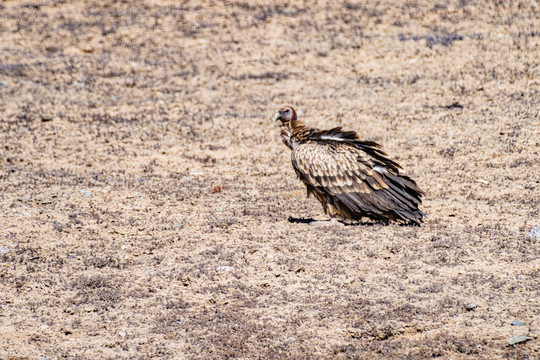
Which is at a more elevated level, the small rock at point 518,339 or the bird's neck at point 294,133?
the bird's neck at point 294,133

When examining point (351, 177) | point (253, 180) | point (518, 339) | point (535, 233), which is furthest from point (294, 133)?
point (518, 339)

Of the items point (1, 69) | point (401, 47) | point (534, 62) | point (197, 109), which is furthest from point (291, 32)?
point (1, 69)

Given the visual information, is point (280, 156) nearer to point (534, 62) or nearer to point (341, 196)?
point (341, 196)

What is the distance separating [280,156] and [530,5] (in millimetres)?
10615

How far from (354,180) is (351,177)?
0.19 feet

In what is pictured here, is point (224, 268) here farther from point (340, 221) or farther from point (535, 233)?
point (535, 233)

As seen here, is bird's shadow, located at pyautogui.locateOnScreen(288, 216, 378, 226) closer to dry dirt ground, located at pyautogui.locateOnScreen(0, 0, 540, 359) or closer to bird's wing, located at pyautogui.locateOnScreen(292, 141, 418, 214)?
dry dirt ground, located at pyautogui.locateOnScreen(0, 0, 540, 359)

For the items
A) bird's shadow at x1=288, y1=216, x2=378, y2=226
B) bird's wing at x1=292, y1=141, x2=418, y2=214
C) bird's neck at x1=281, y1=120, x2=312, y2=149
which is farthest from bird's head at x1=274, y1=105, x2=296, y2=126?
bird's shadow at x1=288, y1=216, x2=378, y2=226

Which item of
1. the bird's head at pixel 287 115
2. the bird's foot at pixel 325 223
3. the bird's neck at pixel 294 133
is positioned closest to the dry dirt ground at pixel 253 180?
the bird's foot at pixel 325 223

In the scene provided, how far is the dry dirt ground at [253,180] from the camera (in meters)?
6.29

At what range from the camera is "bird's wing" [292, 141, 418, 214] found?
28.0 feet

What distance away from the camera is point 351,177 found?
28.8 ft

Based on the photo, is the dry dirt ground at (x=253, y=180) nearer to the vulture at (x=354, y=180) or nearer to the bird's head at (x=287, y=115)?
the vulture at (x=354, y=180)

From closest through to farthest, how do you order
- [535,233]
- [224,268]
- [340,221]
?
[224,268]
[535,233]
[340,221]
